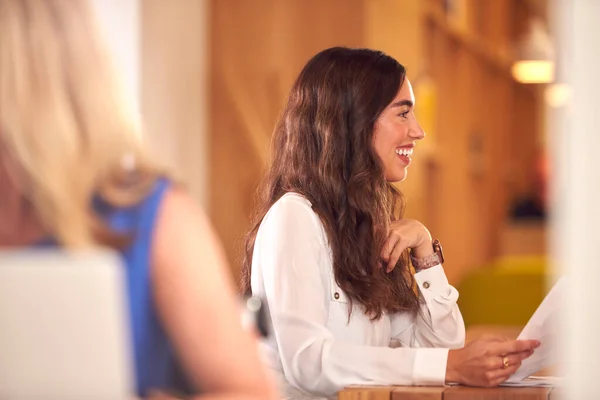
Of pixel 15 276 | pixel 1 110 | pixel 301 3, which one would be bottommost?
pixel 15 276

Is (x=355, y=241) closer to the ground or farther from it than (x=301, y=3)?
closer to the ground

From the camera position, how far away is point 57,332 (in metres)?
1.15

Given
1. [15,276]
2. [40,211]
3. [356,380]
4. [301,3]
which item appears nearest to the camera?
[15,276]

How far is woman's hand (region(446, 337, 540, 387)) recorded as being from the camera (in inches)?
82.2

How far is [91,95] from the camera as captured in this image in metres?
1.29

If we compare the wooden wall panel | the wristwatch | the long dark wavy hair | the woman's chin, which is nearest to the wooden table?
the long dark wavy hair

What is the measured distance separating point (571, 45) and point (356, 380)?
3.51 feet

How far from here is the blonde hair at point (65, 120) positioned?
1.25 m

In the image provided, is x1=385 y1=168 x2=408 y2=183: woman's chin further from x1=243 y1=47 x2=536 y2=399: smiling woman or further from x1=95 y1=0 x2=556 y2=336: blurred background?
x1=95 y1=0 x2=556 y2=336: blurred background

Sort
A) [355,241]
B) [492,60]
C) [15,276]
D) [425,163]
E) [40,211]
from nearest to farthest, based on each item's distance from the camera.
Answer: [15,276] → [40,211] → [355,241] → [425,163] → [492,60]

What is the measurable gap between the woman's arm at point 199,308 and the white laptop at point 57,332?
154 mm

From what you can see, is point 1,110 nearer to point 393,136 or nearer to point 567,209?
point 567,209

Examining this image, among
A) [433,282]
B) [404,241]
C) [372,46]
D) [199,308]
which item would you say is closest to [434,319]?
[433,282]

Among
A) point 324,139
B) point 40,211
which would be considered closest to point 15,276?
point 40,211
